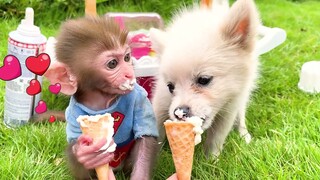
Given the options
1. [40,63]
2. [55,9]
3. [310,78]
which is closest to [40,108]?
[40,63]

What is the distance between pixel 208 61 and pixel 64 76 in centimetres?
66

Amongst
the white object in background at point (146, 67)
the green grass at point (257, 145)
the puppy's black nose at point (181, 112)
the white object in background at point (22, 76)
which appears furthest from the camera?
the white object in background at point (146, 67)

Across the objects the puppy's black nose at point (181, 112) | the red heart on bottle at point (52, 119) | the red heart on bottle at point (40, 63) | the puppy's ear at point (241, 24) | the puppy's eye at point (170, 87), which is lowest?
the red heart on bottle at point (52, 119)

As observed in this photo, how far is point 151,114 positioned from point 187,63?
287mm

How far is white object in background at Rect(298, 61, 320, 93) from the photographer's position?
3.82 metres

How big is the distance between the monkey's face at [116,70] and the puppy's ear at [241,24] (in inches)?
23.4

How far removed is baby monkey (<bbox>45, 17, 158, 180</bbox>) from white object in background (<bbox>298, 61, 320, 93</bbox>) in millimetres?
1758

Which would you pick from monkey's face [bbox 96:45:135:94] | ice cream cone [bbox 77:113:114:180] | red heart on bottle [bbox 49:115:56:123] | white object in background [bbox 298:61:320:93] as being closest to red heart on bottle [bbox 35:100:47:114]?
red heart on bottle [bbox 49:115:56:123]

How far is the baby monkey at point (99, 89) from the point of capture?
7.24ft

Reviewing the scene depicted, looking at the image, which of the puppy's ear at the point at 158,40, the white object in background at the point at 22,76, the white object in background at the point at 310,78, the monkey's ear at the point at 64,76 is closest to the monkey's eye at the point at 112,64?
the monkey's ear at the point at 64,76

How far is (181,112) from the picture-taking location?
2.35 meters

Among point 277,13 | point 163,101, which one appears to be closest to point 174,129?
point 163,101

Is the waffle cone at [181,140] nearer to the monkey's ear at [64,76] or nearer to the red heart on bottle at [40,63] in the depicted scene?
the monkey's ear at [64,76]

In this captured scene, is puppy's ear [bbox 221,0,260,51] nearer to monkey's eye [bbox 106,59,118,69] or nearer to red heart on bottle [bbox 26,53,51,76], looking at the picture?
monkey's eye [bbox 106,59,118,69]
